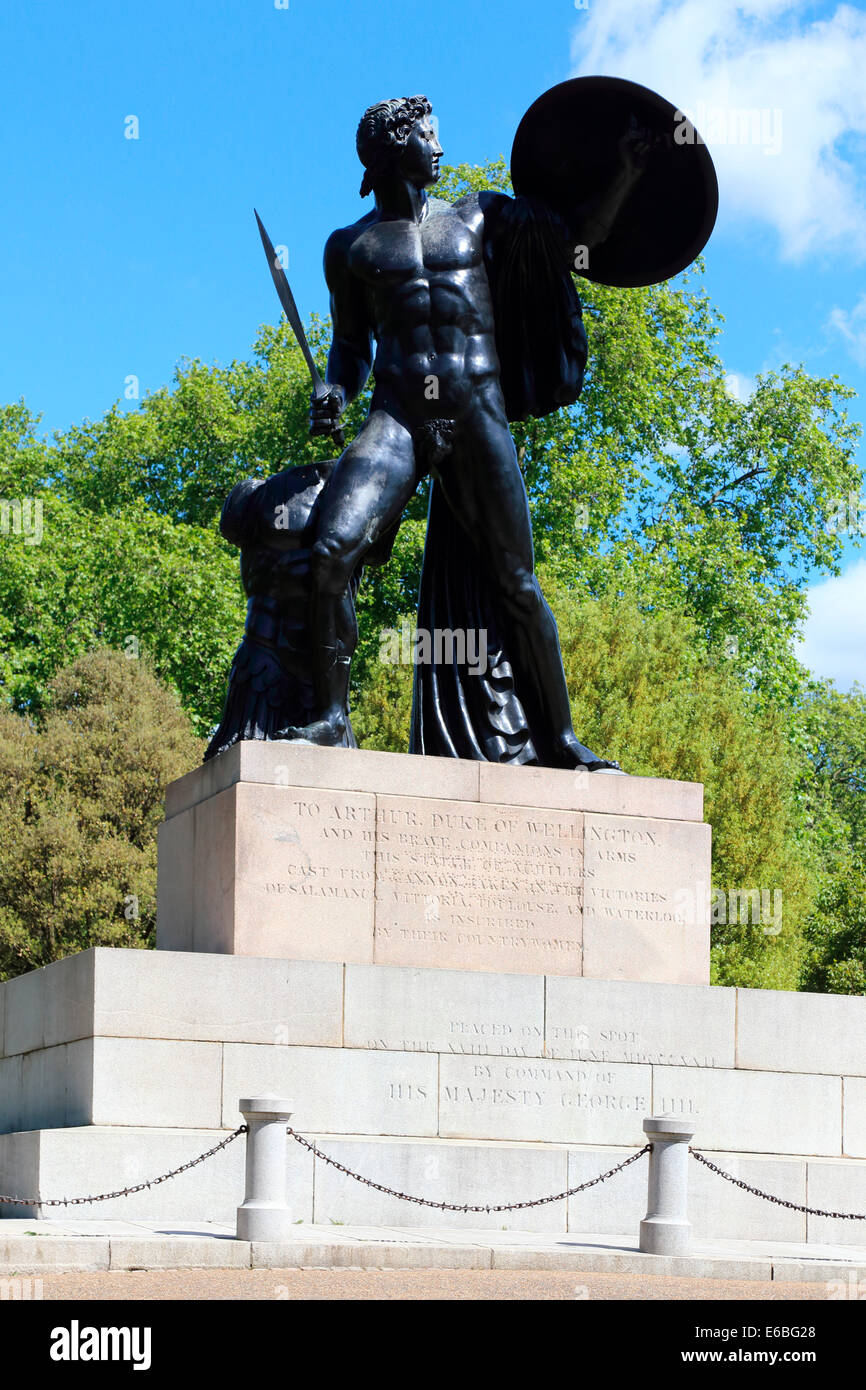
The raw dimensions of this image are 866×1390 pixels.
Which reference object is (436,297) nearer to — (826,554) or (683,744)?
(683,744)

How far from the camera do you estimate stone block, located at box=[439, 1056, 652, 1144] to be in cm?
1070

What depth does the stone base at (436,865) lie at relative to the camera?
439 inches

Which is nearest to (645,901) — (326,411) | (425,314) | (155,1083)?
(155,1083)

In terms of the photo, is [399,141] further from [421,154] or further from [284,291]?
[284,291]

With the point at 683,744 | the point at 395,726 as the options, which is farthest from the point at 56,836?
the point at 683,744

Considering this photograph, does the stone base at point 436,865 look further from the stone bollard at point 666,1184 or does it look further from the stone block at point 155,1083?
the stone bollard at point 666,1184

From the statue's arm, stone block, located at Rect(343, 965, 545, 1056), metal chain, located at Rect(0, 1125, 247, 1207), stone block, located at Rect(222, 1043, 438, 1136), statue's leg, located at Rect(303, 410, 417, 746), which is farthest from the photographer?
the statue's arm

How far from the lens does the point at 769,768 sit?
2988cm

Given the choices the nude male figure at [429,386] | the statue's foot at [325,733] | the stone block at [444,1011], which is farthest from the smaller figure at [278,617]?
the stone block at [444,1011]

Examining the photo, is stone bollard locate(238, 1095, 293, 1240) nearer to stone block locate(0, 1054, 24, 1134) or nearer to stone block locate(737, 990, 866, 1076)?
stone block locate(0, 1054, 24, 1134)

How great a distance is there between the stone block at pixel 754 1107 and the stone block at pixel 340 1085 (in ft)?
5.17

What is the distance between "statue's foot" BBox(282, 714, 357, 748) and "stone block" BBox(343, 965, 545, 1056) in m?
1.65

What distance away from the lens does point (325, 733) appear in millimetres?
11812

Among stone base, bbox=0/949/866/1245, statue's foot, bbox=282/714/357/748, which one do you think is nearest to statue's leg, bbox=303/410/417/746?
statue's foot, bbox=282/714/357/748
